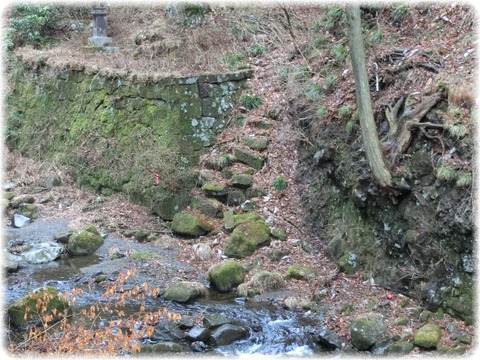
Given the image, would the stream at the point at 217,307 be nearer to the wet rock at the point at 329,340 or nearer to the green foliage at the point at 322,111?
the wet rock at the point at 329,340

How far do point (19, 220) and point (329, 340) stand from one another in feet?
22.4

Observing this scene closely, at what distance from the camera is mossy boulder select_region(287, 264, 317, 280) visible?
8.22 metres

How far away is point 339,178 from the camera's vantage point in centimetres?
865

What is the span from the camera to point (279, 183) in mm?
10062

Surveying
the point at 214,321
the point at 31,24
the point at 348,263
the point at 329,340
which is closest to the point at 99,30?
the point at 31,24

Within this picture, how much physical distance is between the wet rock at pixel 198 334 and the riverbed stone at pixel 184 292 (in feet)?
3.29

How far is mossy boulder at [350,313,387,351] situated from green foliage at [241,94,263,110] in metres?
5.76

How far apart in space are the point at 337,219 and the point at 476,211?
2.89 meters

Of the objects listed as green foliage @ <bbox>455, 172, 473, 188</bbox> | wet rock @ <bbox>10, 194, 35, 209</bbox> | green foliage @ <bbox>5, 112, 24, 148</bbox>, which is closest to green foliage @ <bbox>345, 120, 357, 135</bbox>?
green foliage @ <bbox>455, 172, 473, 188</bbox>

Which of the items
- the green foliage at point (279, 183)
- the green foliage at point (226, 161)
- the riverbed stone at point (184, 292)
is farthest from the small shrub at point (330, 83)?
the riverbed stone at point (184, 292)

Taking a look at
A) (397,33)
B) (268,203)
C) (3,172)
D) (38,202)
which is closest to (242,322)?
(268,203)

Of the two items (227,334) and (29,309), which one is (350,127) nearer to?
(227,334)

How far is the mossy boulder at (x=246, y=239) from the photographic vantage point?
29.4 feet

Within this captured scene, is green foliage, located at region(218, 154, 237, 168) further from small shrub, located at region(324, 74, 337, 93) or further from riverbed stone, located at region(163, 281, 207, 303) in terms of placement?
riverbed stone, located at region(163, 281, 207, 303)
